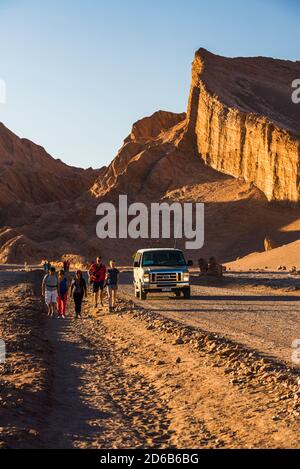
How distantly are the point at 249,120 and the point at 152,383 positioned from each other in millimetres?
79724

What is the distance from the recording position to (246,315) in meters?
19.6

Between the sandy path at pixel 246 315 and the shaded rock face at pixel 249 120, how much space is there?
5294 centimetres

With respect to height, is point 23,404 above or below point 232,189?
below

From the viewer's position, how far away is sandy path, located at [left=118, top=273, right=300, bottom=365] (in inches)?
549

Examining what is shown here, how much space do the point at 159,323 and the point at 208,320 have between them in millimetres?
1638

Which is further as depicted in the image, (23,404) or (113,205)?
(113,205)

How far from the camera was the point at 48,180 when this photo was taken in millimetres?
136375

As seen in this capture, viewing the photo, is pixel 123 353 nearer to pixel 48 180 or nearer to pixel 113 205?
pixel 113 205
